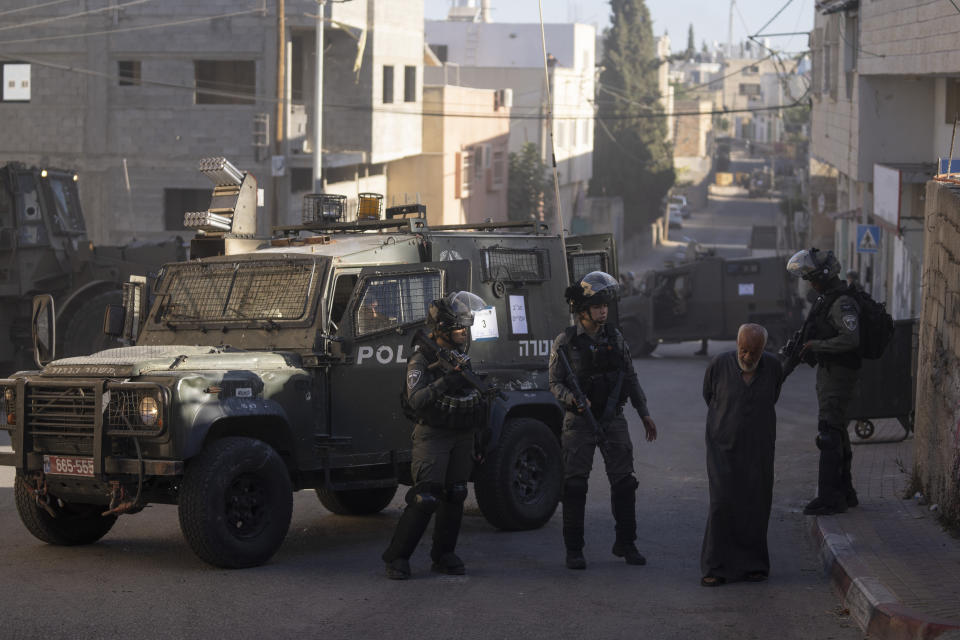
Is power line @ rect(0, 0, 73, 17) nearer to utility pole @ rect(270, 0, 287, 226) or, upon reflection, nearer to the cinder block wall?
utility pole @ rect(270, 0, 287, 226)

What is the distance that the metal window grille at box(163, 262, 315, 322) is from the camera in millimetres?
9445

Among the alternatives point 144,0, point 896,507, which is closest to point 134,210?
point 144,0

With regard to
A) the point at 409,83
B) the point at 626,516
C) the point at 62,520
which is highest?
the point at 409,83

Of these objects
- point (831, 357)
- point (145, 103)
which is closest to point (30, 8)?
point (145, 103)

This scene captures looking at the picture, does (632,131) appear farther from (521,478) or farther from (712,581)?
(712,581)

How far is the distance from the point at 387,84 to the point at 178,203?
26.4 feet

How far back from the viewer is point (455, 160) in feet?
148

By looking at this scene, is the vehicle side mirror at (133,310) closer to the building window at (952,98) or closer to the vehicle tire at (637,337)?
the building window at (952,98)

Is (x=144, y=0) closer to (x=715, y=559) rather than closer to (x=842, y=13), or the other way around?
(x=842, y=13)

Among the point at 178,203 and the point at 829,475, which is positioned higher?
the point at 178,203

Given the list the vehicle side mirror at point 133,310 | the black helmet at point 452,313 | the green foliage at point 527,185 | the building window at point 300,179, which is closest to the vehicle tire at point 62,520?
the vehicle side mirror at point 133,310

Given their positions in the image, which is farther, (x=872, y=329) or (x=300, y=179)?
(x=300, y=179)

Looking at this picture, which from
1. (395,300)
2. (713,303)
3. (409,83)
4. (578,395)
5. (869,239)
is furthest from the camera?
(409,83)

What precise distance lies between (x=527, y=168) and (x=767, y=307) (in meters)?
27.8
